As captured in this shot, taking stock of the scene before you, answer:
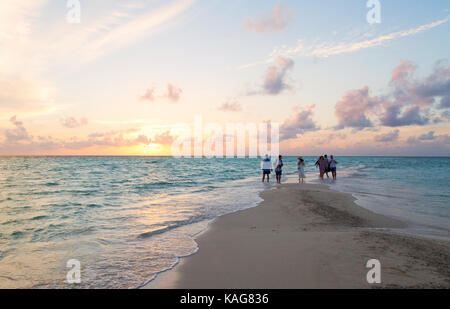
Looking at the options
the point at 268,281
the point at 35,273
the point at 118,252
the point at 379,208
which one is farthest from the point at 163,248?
the point at 379,208

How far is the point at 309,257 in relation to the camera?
225 inches

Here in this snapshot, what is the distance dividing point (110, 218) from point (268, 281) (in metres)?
8.89

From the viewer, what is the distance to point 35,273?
5691mm

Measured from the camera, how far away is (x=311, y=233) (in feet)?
25.3

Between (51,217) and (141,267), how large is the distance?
27.8ft

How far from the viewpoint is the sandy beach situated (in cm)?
466

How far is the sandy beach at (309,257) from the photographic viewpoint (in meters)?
4.66
